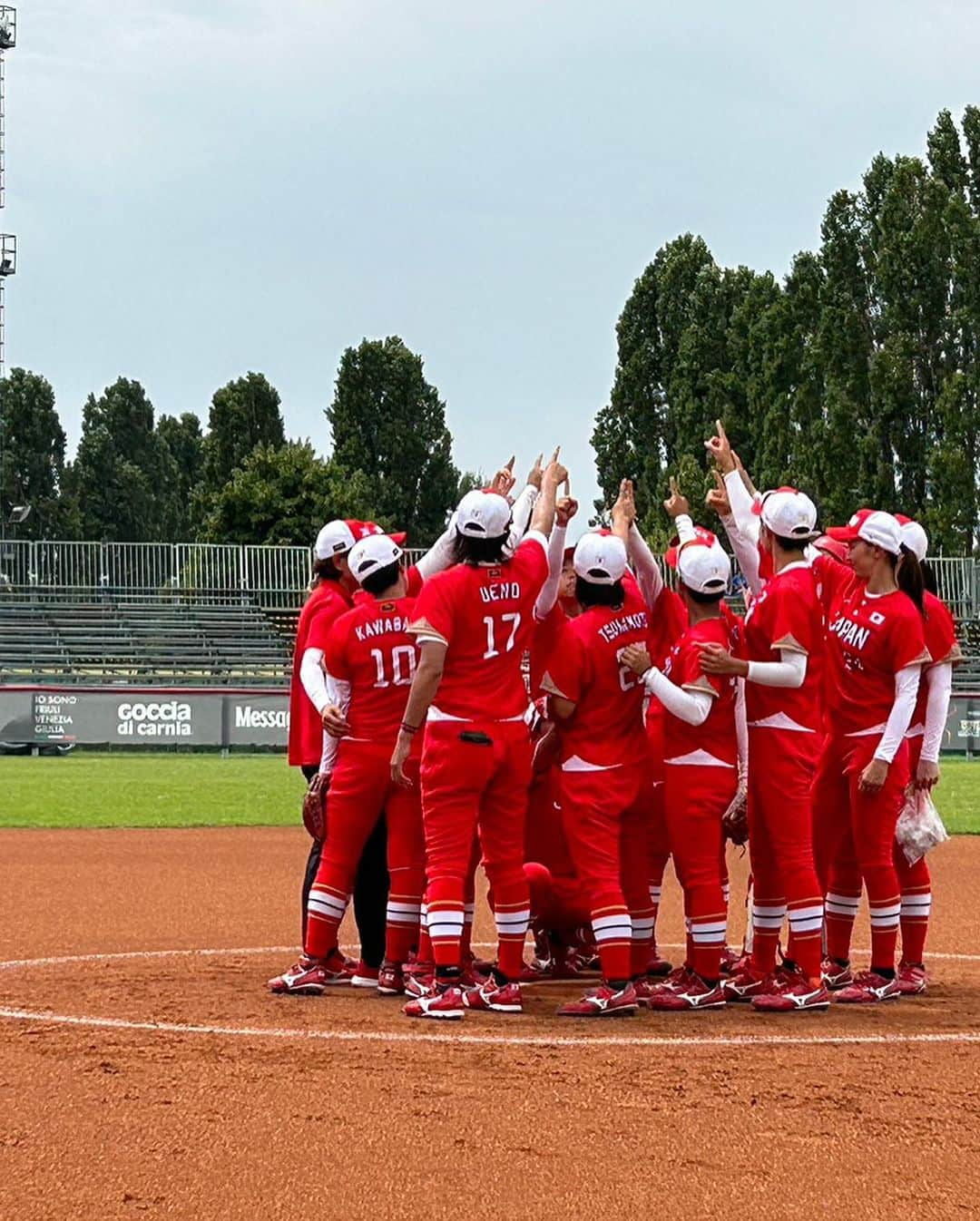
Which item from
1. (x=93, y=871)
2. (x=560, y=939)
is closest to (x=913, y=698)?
(x=560, y=939)

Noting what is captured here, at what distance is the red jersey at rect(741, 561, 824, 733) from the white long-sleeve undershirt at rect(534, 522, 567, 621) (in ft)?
3.07

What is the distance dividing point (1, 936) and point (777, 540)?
19.0ft

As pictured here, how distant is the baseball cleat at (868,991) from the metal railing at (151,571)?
34.8 m

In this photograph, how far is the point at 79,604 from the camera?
139 feet

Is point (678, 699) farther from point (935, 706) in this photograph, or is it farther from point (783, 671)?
point (935, 706)

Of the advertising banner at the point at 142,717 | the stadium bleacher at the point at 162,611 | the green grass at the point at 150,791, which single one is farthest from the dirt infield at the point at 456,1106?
the stadium bleacher at the point at 162,611

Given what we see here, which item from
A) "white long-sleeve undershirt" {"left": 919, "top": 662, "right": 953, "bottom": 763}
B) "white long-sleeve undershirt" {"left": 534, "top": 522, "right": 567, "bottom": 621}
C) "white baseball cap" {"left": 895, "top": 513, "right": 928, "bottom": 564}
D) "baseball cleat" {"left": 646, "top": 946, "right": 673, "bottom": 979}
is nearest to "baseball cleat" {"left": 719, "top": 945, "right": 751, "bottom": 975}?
"baseball cleat" {"left": 646, "top": 946, "right": 673, "bottom": 979}

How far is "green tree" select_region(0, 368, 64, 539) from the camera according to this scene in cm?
8550

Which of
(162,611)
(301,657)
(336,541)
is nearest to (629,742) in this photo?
(301,657)

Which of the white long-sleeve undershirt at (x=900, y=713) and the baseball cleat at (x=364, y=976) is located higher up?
the white long-sleeve undershirt at (x=900, y=713)

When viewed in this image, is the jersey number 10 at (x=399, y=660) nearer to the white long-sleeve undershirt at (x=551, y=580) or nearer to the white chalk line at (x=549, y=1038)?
the white long-sleeve undershirt at (x=551, y=580)

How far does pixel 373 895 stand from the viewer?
30.9 feet

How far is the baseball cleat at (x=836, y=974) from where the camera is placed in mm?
9211

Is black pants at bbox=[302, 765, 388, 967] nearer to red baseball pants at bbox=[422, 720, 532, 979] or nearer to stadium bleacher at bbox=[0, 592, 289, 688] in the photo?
red baseball pants at bbox=[422, 720, 532, 979]
